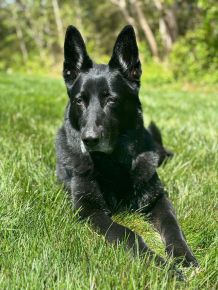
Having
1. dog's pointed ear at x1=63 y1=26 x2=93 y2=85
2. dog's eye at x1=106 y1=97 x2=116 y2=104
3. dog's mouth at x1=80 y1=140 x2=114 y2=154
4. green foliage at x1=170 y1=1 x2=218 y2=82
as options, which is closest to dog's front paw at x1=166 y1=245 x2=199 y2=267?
dog's mouth at x1=80 y1=140 x2=114 y2=154

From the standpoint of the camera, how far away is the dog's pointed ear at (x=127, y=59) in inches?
116

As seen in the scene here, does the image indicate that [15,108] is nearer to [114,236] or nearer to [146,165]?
[146,165]

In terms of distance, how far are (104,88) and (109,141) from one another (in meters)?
0.36

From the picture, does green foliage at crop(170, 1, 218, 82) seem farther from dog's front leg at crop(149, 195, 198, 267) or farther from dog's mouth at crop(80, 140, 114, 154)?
dog's front leg at crop(149, 195, 198, 267)

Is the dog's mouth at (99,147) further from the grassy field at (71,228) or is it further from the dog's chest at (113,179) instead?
the grassy field at (71,228)

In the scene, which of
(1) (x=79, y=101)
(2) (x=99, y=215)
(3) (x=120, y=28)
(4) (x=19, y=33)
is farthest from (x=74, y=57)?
(4) (x=19, y=33)

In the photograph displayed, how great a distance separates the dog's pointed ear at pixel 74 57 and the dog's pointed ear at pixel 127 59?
0.64 ft

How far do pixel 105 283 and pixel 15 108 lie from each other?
480 centimetres

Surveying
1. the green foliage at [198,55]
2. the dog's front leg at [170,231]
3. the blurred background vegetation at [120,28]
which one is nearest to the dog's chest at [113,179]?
the dog's front leg at [170,231]

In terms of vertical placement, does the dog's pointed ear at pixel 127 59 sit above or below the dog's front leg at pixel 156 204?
above

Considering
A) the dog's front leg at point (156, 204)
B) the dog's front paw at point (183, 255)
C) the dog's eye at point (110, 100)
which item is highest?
the dog's eye at point (110, 100)

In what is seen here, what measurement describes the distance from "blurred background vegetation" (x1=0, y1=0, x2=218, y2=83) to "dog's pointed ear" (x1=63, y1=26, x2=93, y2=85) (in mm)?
5031

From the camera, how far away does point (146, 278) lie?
178 centimetres

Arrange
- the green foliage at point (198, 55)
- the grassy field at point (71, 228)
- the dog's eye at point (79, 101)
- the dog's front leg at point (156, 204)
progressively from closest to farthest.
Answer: the grassy field at point (71, 228) < the dog's front leg at point (156, 204) < the dog's eye at point (79, 101) < the green foliage at point (198, 55)
